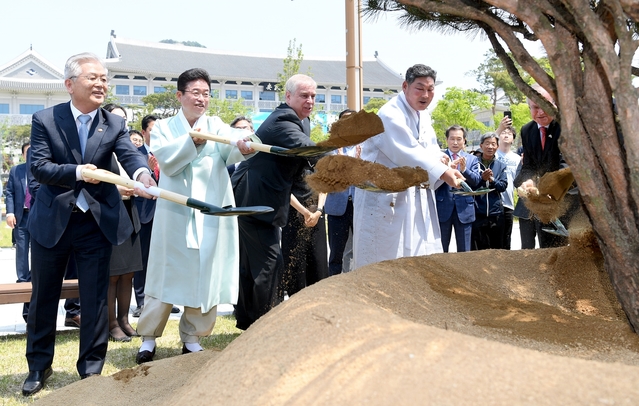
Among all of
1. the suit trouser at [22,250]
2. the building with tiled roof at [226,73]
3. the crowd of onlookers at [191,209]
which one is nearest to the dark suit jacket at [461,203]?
the crowd of onlookers at [191,209]

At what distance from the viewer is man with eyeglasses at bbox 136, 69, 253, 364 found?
3.71 meters

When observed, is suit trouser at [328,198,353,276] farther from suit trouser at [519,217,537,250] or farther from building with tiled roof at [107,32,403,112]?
building with tiled roof at [107,32,403,112]

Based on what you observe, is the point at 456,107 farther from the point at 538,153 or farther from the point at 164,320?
the point at 164,320

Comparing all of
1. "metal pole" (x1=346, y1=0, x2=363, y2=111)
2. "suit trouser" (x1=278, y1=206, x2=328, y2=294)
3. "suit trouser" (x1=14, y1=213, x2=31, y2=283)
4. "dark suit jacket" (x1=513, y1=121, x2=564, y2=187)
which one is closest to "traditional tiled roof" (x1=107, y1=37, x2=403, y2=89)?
"metal pole" (x1=346, y1=0, x2=363, y2=111)

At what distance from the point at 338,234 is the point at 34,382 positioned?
319 cm

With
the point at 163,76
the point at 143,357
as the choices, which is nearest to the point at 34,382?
the point at 143,357

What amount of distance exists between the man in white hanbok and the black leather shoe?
2.02 m

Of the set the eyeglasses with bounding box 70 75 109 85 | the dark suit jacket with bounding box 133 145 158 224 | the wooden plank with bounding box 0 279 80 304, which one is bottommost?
the wooden plank with bounding box 0 279 80 304

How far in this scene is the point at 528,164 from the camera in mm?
4441

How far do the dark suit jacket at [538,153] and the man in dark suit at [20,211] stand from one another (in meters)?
4.69


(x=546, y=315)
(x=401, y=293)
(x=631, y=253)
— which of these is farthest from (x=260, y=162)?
(x=631, y=253)

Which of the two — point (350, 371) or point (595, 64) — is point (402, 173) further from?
point (350, 371)

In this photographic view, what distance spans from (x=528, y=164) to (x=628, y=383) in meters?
3.22

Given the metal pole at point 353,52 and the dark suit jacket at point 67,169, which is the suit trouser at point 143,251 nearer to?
the dark suit jacket at point 67,169
